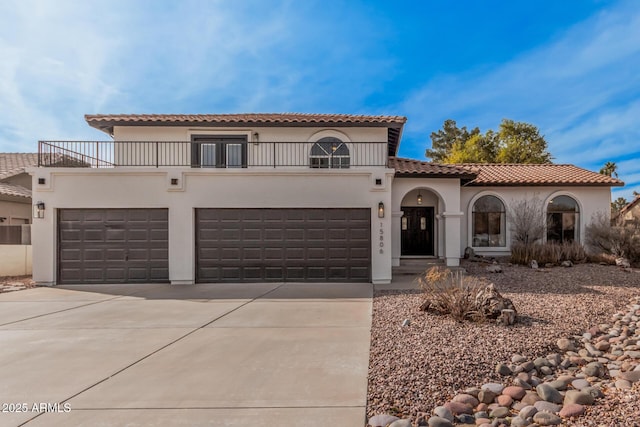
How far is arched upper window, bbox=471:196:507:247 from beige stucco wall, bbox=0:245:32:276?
1949cm

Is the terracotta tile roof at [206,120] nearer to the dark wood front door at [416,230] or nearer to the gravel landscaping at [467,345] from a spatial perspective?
the dark wood front door at [416,230]

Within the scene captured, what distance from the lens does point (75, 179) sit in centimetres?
1234

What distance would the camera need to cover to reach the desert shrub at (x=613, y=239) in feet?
47.7

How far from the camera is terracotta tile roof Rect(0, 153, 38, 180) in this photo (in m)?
21.2

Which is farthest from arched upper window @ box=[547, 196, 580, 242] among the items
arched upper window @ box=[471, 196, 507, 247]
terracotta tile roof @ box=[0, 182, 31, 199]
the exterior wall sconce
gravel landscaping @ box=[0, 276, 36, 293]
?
terracotta tile roof @ box=[0, 182, 31, 199]

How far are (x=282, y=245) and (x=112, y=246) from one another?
19.1 ft

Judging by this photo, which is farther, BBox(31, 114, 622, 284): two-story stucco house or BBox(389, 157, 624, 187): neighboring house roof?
BBox(389, 157, 624, 187): neighboring house roof

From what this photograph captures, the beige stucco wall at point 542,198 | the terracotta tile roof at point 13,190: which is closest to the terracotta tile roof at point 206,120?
the beige stucco wall at point 542,198

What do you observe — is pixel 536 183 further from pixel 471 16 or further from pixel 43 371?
pixel 43 371

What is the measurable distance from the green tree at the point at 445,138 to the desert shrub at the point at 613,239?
32.1 metres

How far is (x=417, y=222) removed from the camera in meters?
17.1

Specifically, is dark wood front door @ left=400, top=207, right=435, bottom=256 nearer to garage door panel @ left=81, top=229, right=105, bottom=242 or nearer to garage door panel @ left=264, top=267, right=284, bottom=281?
garage door panel @ left=264, top=267, right=284, bottom=281

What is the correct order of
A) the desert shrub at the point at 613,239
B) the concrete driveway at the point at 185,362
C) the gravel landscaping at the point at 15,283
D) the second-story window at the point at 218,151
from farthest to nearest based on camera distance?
the second-story window at the point at 218,151, the desert shrub at the point at 613,239, the gravel landscaping at the point at 15,283, the concrete driveway at the point at 185,362

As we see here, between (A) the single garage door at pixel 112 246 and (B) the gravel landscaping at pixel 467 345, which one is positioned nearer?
(B) the gravel landscaping at pixel 467 345
